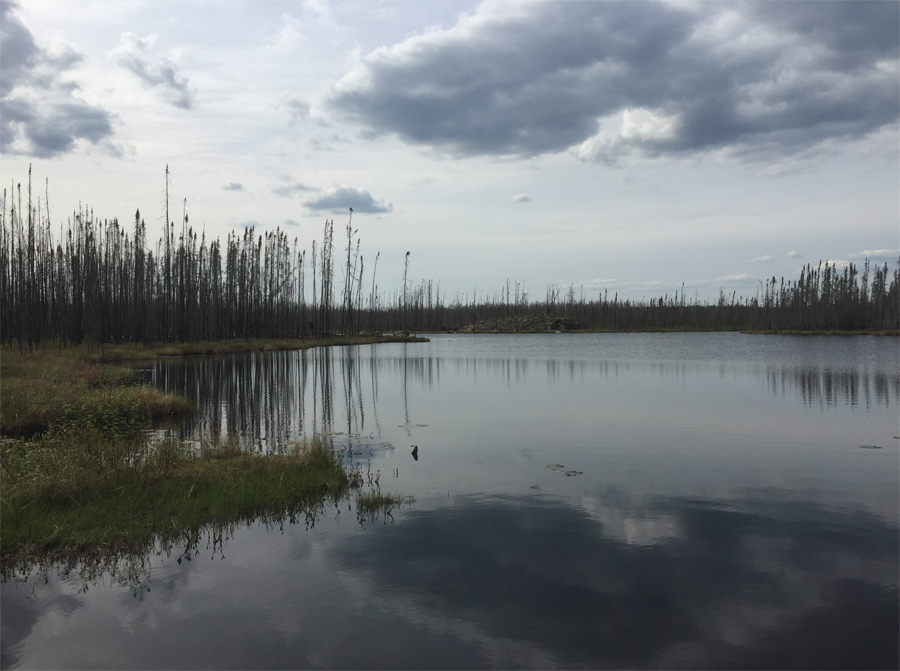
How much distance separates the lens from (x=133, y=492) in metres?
9.87

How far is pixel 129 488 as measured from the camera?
32.7 ft

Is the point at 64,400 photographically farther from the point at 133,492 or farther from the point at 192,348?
the point at 192,348

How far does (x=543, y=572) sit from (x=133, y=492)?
22.8 ft

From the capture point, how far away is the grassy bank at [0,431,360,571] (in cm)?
825

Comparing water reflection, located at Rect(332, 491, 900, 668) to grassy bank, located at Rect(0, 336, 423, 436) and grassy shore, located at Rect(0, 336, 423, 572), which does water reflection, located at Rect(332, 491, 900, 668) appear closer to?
grassy shore, located at Rect(0, 336, 423, 572)

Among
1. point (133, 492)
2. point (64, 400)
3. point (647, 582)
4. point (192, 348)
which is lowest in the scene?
point (647, 582)

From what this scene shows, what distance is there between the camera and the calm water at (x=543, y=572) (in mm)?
6051

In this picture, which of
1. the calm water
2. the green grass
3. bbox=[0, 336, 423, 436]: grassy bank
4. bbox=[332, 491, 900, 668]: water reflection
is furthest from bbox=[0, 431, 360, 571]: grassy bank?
bbox=[0, 336, 423, 436]: grassy bank

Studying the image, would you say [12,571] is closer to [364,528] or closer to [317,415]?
[364,528]

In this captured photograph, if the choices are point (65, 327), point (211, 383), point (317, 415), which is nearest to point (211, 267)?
point (65, 327)

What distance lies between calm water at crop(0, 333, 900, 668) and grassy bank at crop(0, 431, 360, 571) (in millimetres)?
726

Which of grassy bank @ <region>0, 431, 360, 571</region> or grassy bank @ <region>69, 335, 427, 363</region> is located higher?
grassy bank @ <region>69, 335, 427, 363</region>

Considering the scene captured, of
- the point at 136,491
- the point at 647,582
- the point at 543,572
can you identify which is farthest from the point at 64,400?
the point at 647,582

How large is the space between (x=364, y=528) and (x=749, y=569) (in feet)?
18.7
